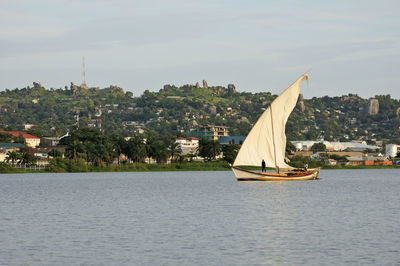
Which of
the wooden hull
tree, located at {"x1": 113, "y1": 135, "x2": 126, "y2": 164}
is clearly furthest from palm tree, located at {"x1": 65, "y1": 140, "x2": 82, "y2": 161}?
the wooden hull

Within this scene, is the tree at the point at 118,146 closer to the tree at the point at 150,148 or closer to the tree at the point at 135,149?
the tree at the point at 135,149

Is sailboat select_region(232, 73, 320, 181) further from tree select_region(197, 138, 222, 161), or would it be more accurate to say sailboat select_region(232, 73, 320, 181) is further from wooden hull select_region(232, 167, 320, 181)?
tree select_region(197, 138, 222, 161)

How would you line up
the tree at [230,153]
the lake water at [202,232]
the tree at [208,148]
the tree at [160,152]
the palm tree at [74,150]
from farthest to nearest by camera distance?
the tree at [208,148]
the tree at [160,152]
the tree at [230,153]
the palm tree at [74,150]
the lake water at [202,232]

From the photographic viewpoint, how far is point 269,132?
278 feet

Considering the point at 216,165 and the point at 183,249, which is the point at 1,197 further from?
the point at 216,165

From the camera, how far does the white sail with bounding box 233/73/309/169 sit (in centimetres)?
8381

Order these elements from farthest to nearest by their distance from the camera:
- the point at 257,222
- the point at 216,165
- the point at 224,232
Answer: the point at 216,165, the point at 257,222, the point at 224,232

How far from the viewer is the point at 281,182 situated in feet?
307

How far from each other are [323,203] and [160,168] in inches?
4652

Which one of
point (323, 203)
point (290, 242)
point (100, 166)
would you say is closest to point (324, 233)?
point (290, 242)

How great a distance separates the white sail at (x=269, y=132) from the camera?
275 ft

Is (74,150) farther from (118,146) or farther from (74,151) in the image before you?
(118,146)

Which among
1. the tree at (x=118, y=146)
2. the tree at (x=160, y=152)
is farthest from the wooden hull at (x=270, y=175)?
the tree at (x=160, y=152)

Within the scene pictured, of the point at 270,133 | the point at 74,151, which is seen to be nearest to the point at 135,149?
the point at 74,151
